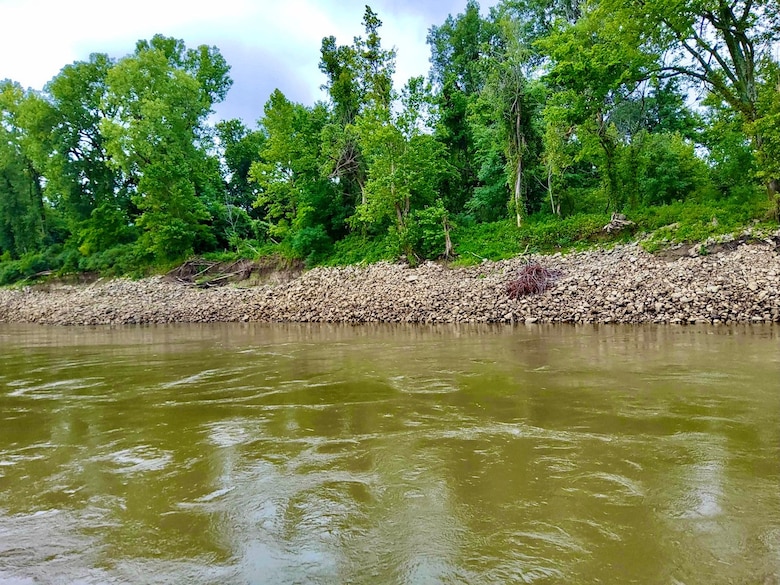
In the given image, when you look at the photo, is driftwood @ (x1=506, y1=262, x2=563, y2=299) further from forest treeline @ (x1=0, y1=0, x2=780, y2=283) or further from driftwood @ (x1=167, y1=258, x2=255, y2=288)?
driftwood @ (x1=167, y1=258, x2=255, y2=288)

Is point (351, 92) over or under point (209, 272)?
over

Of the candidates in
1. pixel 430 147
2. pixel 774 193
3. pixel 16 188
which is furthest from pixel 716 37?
pixel 16 188

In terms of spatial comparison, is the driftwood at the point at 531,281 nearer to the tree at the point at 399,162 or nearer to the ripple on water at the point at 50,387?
the tree at the point at 399,162

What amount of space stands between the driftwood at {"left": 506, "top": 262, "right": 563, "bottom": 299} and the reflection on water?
777 cm

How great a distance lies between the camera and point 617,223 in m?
18.0

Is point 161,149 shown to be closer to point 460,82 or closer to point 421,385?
point 460,82

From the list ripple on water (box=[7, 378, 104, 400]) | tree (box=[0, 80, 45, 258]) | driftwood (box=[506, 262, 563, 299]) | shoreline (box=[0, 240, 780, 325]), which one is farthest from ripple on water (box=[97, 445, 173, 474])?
tree (box=[0, 80, 45, 258])

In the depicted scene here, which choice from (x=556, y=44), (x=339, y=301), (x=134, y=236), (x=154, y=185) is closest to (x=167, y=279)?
(x=154, y=185)

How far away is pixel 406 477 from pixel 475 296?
12.5 metres

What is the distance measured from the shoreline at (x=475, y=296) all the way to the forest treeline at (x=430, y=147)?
2.07m

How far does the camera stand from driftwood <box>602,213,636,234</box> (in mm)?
17891

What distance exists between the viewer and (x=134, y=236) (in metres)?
31.5

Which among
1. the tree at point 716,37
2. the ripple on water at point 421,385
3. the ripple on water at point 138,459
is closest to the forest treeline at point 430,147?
the tree at point 716,37

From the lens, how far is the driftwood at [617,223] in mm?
17891
